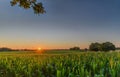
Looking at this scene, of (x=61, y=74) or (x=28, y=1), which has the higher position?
(x=28, y=1)

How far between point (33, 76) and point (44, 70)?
125 centimetres

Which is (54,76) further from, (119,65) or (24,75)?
(119,65)

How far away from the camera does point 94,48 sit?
1204 inches

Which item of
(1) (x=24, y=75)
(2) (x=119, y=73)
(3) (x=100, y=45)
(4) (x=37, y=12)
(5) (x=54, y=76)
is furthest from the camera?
(3) (x=100, y=45)

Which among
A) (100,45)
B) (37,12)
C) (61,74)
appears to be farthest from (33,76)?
(100,45)

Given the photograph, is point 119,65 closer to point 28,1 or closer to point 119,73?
point 119,73

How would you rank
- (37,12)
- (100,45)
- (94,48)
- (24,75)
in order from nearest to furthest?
1. (24,75)
2. (37,12)
3. (94,48)
4. (100,45)

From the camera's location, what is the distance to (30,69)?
1184cm

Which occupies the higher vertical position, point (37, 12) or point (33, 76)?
point (37, 12)

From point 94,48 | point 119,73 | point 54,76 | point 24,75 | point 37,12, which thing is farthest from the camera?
point 94,48

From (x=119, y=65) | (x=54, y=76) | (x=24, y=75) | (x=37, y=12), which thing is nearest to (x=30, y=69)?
(x=24, y=75)

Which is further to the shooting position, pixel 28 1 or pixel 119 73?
pixel 28 1

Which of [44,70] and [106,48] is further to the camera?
[106,48]

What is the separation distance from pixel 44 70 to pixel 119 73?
3237 mm
